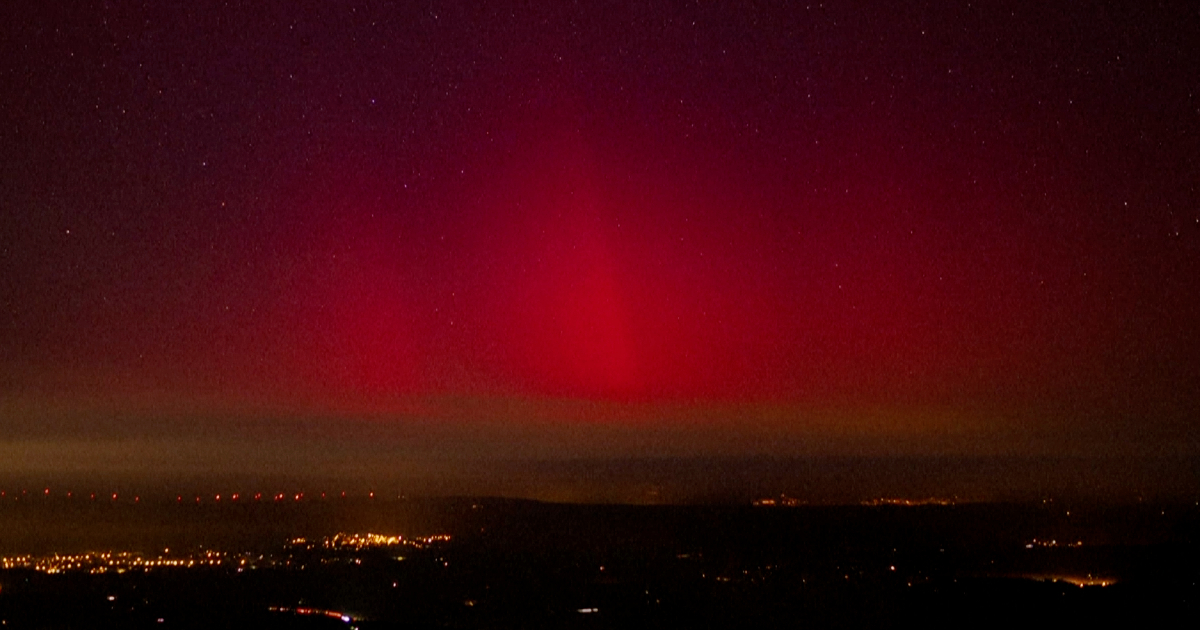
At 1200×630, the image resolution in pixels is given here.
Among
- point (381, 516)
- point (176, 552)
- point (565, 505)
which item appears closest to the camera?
point (176, 552)

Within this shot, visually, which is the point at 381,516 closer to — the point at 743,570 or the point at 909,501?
the point at 909,501

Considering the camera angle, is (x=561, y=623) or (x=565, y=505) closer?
(x=561, y=623)

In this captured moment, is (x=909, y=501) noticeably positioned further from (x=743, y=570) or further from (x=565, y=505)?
(x=743, y=570)

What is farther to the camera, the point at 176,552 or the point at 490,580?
the point at 176,552

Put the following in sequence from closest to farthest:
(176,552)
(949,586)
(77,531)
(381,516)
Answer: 1. (949,586)
2. (176,552)
3. (77,531)
4. (381,516)

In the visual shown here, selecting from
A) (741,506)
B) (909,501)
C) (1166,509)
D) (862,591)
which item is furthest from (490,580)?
(909,501)

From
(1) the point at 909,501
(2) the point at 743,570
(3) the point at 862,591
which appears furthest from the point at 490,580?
(1) the point at 909,501
